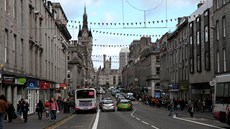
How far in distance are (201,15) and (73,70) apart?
6241 centimetres

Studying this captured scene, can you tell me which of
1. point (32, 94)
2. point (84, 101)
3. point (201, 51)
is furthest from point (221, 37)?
point (32, 94)

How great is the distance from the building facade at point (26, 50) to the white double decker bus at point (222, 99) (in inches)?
557

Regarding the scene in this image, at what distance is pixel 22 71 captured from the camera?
1455 inches

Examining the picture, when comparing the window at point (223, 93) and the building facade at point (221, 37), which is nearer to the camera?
the window at point (223, 93)

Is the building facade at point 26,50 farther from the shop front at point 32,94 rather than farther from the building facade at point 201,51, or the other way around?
the building facade at point 201,51

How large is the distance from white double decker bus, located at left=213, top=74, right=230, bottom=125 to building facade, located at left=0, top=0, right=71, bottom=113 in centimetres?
1414

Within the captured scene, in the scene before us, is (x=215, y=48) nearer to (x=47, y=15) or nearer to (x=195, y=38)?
(x=195, y=38)

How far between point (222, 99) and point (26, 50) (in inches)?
859

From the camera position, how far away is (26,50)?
39.3 metres

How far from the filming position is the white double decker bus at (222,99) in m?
22.0

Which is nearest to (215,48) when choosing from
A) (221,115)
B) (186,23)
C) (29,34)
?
(186,23)

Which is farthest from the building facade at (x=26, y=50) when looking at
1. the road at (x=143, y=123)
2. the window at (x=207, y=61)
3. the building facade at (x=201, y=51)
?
the window at (x=207, y=61)

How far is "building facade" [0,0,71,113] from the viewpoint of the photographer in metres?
31.0

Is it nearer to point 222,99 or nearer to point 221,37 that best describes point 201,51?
point 221,37
